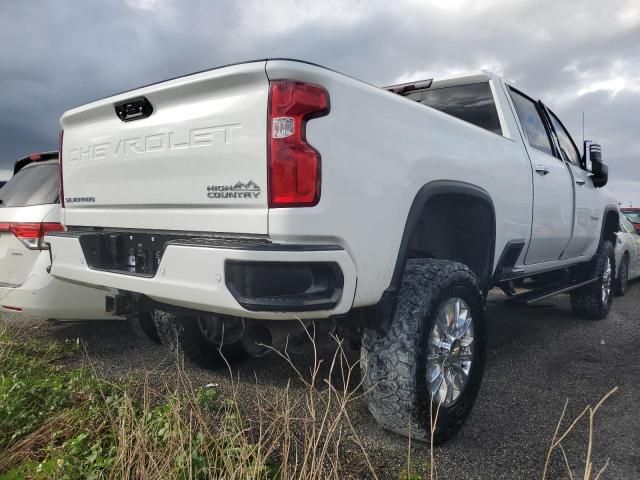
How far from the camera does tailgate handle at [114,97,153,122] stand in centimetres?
255

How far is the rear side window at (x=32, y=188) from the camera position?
3832 millimetres

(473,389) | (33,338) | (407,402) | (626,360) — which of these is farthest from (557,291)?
(33,338)

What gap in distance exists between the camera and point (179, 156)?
2.35 m

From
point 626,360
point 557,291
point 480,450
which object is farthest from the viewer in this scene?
point 557,291

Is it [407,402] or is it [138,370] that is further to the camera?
[138,370]

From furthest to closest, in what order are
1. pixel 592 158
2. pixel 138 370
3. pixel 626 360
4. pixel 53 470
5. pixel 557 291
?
pixel 592 158 → pixel 557 291 → pixel 626 360 → pixel 138 370 → pixel 53 470

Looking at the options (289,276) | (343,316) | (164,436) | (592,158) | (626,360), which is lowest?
(626,360)

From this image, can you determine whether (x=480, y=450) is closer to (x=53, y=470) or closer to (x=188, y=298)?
(x=188, y=298)

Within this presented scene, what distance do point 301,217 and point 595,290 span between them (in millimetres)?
4834

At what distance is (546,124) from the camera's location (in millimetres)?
4520

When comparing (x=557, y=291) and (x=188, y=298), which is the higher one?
(x=188, y=298)

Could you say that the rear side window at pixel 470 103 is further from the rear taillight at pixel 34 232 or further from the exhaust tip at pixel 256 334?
the rear taillight at pixel 34 232

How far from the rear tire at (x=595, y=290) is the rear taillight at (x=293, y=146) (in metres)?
4.48

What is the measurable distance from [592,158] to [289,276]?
4.17 meters
